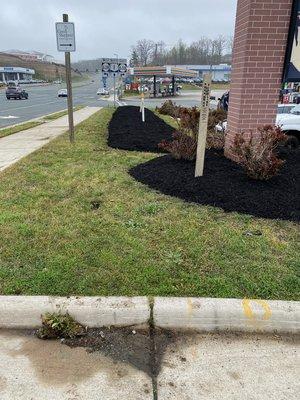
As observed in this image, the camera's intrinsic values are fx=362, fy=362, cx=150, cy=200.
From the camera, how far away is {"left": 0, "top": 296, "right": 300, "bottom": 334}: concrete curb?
2.66 meters

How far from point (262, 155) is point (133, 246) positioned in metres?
2.44

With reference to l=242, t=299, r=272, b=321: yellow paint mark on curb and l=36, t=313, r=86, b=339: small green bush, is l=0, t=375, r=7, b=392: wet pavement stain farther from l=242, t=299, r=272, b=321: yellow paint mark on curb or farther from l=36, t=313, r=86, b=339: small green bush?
l=242, t=299, r=272, b=321: yellow paint mark on curb

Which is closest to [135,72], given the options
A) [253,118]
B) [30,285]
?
[253,118]

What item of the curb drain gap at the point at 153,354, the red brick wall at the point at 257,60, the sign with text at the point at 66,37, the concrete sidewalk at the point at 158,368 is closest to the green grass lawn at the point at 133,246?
the curb drain gap at the point at 153,354

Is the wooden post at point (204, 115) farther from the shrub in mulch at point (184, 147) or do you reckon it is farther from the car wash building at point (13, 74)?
the car wash building at point (13, 74)

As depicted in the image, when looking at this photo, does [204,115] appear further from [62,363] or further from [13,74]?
[13,74]

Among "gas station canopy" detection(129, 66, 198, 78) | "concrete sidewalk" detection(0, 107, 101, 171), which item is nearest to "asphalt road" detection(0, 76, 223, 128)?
"gas station canopy" detection(129, 66, 198, 78)

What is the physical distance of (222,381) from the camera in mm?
2223

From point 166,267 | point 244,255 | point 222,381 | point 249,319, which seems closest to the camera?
point 222,381

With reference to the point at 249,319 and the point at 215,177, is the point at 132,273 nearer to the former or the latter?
the point at 249,319

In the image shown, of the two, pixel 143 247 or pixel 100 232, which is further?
pixel 100 232

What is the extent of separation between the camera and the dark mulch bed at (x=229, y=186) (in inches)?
179

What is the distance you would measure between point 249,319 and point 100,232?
1.89 m

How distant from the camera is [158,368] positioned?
2314 mm
